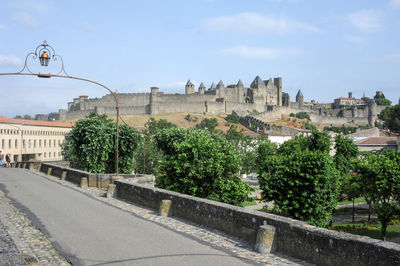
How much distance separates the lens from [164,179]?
2394 centimetres

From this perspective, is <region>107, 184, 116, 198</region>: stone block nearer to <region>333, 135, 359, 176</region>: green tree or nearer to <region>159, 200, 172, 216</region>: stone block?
<region>159, 200, 172, 216</region>: stone block

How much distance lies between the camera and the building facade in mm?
79250

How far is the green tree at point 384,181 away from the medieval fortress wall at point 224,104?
338ft

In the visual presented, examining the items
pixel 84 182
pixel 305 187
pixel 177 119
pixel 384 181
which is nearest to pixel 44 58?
pixel 84 182

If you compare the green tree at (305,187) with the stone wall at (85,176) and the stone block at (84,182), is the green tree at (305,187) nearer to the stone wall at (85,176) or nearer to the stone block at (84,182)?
the stone wall at (85,176)

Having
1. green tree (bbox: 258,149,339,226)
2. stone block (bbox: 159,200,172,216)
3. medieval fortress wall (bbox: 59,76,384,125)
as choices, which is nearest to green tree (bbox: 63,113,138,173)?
green tree (bbox: 258,149,339,226)

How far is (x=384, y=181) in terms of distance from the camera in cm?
2203

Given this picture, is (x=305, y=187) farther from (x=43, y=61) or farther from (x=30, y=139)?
(x=30, y=139)

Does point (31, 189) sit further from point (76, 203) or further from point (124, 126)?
point (124, 126)

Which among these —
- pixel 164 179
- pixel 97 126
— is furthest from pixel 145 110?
pixel 164 179

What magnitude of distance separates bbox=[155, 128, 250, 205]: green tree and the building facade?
58.2 metres

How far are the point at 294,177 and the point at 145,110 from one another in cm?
11592

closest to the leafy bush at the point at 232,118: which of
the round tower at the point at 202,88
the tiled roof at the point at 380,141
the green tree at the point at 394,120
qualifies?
the round tower at the point at 202,88

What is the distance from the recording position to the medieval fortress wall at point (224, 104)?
13412 centimetres
